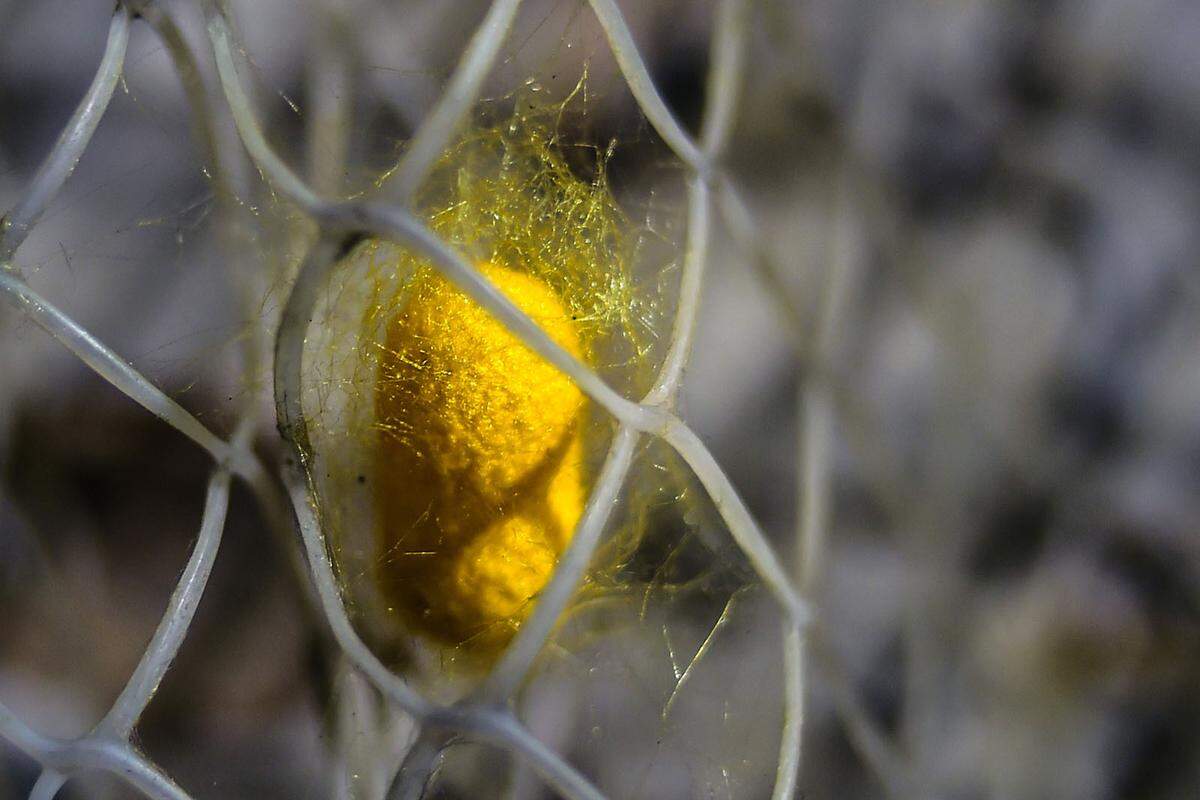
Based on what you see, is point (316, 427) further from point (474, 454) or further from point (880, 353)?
point (880, 353)

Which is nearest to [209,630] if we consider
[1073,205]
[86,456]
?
[86,456]

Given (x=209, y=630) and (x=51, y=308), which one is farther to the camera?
(x=209, y=630)

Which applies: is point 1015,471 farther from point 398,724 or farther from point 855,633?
point 398,724

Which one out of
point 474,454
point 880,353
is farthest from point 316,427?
point 880,353
